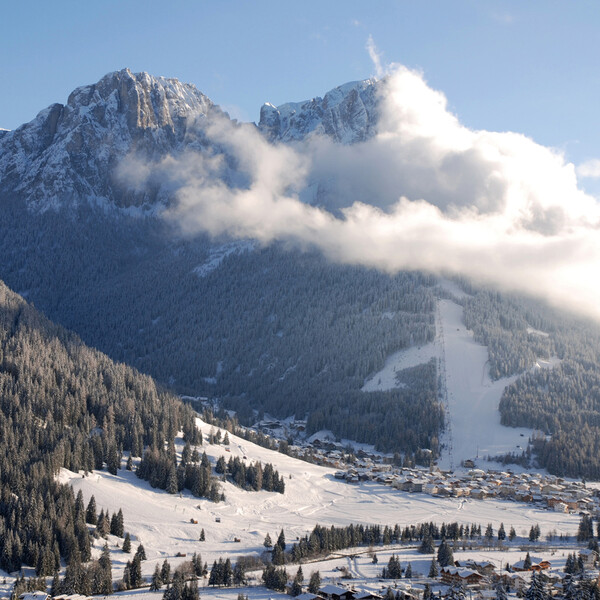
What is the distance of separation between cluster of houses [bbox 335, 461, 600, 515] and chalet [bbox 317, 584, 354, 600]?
85.3m

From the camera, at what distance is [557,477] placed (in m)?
200

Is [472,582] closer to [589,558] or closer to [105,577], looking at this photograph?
[589,558]

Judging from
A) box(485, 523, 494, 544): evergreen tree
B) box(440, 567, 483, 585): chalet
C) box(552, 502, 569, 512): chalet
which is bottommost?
box(440, 567, 483, 585): chalet

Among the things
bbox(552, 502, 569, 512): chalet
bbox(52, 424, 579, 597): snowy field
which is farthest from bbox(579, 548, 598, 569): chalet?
bbox(552, 502, 569, 512): chalet

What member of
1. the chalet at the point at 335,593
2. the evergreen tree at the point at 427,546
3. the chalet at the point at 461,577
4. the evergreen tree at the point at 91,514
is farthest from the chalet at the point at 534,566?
the evergreen tree at the point at 91,514

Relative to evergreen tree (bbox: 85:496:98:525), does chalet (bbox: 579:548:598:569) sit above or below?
below

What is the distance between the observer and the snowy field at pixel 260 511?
119875mm

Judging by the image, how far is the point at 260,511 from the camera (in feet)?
478

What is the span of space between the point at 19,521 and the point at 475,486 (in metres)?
113

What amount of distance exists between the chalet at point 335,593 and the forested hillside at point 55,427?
111ft

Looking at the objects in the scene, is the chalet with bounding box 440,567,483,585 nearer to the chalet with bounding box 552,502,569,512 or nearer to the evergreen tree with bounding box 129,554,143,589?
the evergreen tree with bounding box 129,554,143,589

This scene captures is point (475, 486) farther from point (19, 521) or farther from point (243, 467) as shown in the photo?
point (19, 521)

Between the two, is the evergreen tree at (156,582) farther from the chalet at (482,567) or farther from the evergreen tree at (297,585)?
the chalet at (482,567)

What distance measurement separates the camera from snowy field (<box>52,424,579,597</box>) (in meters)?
120
